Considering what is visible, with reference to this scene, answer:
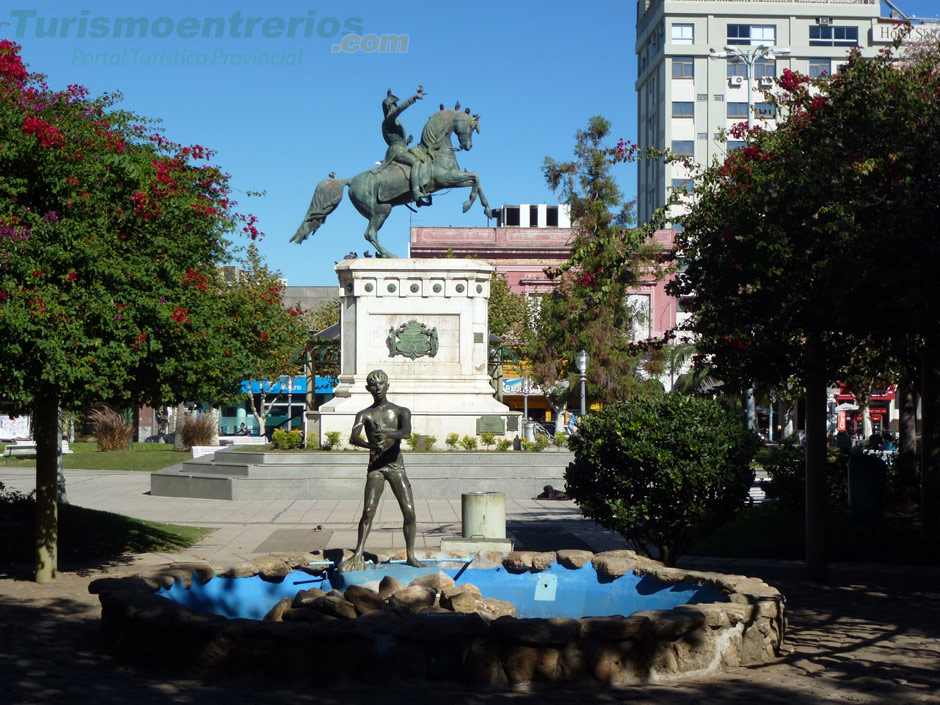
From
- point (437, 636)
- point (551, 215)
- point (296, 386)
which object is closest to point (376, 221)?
point (437, 636)

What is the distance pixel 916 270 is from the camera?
9633 millimetres

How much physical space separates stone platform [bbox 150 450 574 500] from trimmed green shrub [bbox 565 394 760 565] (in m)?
11.2

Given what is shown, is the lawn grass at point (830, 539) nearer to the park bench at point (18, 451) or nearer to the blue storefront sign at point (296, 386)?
the park bench at point (18, 451)

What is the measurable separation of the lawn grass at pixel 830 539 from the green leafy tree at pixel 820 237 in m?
2.26

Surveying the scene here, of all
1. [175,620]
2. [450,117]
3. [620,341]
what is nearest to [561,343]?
[620,341]

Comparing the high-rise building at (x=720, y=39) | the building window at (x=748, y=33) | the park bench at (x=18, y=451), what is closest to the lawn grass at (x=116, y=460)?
the park bench at (x=18, y=451)

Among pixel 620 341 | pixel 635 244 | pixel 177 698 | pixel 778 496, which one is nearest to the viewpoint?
pixel 177 698

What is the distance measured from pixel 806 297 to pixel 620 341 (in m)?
34.7

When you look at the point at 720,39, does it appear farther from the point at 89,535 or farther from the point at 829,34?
the point at 89,535

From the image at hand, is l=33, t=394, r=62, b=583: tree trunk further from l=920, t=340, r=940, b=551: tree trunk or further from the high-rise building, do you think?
the high-rise building

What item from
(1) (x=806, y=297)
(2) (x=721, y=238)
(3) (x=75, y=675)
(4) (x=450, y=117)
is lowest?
(3) (x=75, y=675)

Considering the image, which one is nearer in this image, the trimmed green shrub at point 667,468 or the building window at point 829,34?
the trimmed green shrub at point 667,468

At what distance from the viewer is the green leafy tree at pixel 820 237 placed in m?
10.2

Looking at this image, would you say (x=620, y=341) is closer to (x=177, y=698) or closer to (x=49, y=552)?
(x=49, y=552)
